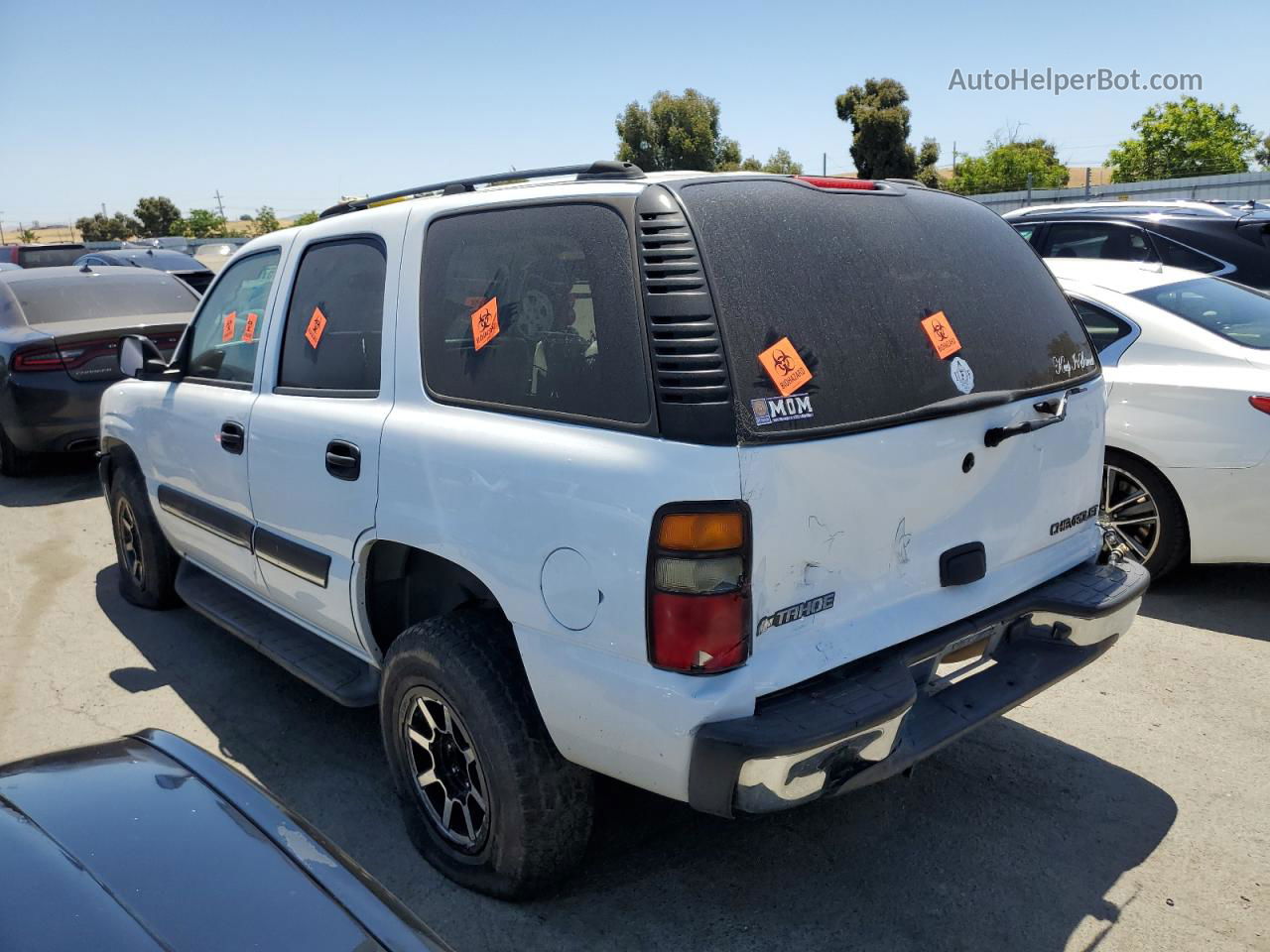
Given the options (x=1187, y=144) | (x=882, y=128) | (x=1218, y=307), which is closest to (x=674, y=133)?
(x=882, y=128)

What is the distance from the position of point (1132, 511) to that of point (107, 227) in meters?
77.2

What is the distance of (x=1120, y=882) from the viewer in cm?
288

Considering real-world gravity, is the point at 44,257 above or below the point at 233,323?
above

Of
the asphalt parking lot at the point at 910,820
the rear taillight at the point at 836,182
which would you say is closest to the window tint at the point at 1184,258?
the asphalt parking lot at the point at 910,820

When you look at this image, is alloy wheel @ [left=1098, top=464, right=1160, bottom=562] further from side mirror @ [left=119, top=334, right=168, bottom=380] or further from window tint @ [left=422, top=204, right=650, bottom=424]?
side mirror @ [left=119, top=334, right=168, bottom=380]

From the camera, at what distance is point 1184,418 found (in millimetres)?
4684

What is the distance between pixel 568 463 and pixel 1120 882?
2056 millimetres

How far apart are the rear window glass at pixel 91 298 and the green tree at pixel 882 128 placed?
3950cm

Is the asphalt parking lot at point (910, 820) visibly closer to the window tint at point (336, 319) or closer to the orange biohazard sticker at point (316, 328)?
the window tint at point (336, 319)

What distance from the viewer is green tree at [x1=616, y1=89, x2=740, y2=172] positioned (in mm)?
53219

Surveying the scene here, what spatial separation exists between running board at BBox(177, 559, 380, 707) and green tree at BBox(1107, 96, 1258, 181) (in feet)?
134

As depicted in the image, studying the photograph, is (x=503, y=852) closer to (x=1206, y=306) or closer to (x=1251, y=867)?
(x=1251, y=867)

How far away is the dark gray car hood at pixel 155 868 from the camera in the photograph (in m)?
1.58

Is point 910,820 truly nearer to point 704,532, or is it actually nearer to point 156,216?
point 704,532
